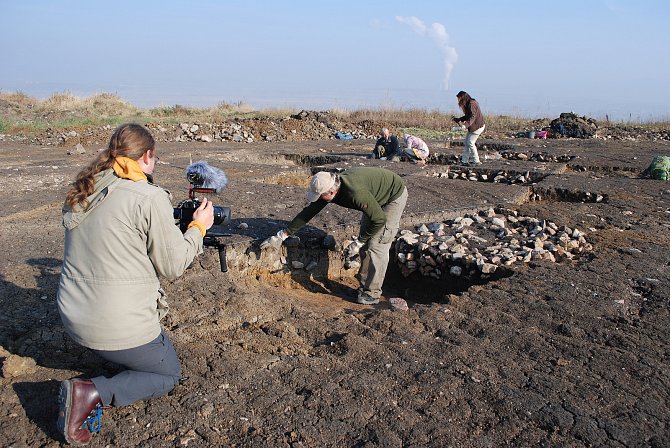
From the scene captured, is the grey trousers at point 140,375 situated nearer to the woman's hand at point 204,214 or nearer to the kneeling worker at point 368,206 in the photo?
the woman's hand at point 204,214

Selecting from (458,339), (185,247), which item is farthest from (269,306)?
(185,247)

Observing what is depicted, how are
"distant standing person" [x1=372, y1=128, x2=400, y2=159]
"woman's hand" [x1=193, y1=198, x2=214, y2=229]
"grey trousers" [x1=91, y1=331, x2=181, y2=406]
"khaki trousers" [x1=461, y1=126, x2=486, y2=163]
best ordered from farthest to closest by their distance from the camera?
"distant standing person" [x1=372, y1=128, x2=400, y2=159] < "khaki trousers" [x1=461, y1=126, x2=486, y2=163] < "woman's hand" [x1=193, y1=198, x2=214, y2=229] < "grey trousers" [x1=91, y1=331, x2=181, y2=406]

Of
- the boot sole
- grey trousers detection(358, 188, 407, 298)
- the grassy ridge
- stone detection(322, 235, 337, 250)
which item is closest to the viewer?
the boot sole

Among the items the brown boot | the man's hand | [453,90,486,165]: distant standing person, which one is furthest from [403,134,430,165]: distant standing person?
the brown boot

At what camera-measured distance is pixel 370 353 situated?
3.44 metres

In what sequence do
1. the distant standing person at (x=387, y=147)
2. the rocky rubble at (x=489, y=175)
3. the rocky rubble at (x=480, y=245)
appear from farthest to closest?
the distant standing person at (x=387, y=147) < the rocky rubble at (x=489, y=175) < the rocky rubble at (x=480, y=245)

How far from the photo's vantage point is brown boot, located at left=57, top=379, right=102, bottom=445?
241cm

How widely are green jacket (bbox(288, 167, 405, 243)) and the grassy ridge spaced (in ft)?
51.1

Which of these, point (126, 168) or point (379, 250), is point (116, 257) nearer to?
point (126, 168)

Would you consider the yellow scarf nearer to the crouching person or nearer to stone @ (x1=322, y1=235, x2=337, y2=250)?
the crouching person

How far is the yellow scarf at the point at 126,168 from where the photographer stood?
2514mm

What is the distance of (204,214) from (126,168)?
0.46 metres

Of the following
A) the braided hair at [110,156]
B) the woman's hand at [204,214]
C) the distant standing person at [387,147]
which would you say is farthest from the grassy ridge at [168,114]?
the braided hair at [110,156]

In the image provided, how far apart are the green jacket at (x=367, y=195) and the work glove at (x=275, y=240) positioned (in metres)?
0.17
